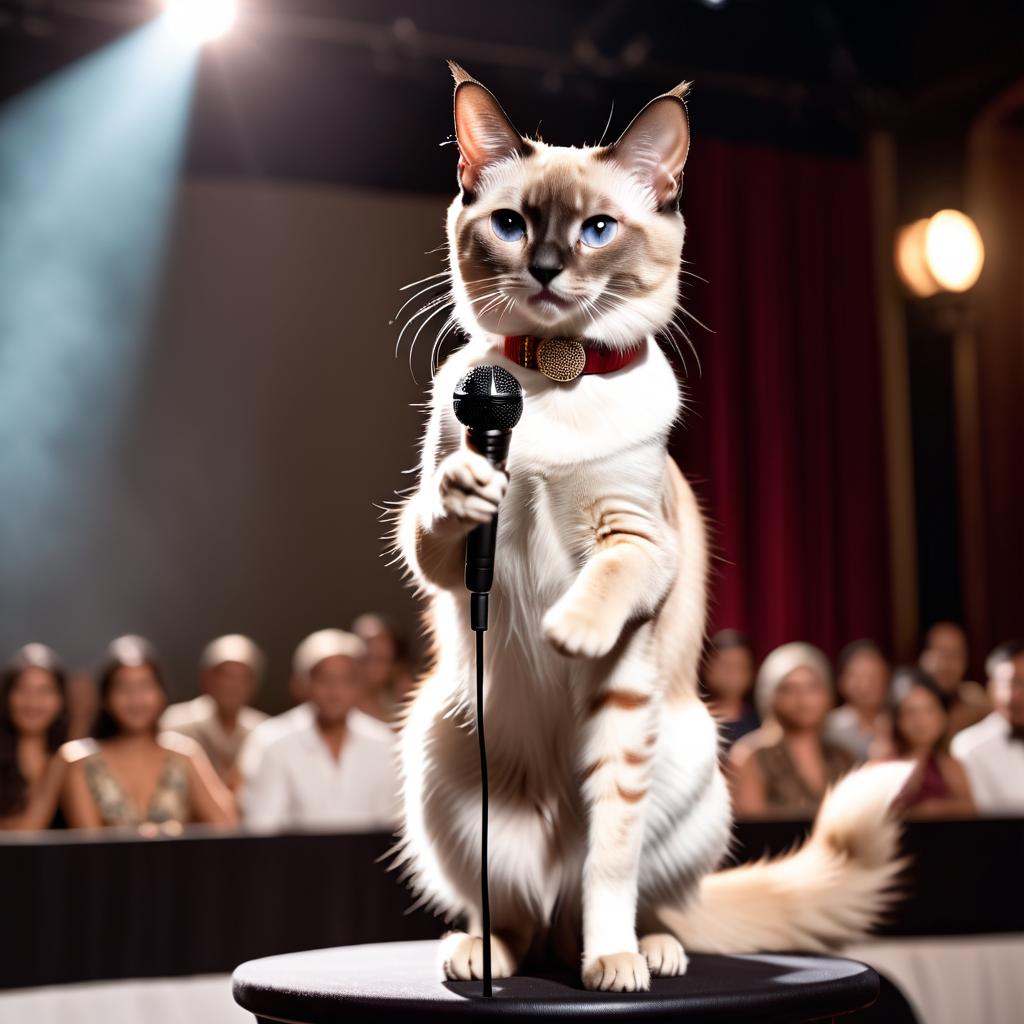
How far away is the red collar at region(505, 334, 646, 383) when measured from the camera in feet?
3.88

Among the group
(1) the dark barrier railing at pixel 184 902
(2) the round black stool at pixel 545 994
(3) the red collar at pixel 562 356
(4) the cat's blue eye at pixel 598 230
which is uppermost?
(4) the cat's blue eye at pixel 598 230

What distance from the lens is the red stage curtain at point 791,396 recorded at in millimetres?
5699

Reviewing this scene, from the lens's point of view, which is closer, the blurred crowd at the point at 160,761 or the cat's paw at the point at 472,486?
the cat's paw at the point at 472,486

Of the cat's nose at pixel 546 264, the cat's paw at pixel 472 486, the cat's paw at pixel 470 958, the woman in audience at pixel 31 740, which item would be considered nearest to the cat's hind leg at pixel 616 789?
the cat's paw at pixel 470 958

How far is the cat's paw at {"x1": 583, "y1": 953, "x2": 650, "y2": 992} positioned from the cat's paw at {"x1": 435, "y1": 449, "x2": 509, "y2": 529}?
398 mm

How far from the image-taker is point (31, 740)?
132 inches

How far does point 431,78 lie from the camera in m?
5.37

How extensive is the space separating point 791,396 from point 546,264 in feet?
16.2

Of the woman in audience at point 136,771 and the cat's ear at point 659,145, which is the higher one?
the cat's ear at point 659,145

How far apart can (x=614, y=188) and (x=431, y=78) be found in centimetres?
446

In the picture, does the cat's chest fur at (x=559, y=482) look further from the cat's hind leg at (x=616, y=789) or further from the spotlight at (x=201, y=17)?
the spotlight at (x=201, y=17)

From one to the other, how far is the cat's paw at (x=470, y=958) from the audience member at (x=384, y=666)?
3203 mm

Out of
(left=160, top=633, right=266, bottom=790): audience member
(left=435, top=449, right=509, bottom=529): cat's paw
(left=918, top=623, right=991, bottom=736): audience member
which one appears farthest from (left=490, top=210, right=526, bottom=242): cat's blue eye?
(left=918, top=623, right=991, bottom=736): audience member

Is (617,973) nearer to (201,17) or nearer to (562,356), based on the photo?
(562,356)
